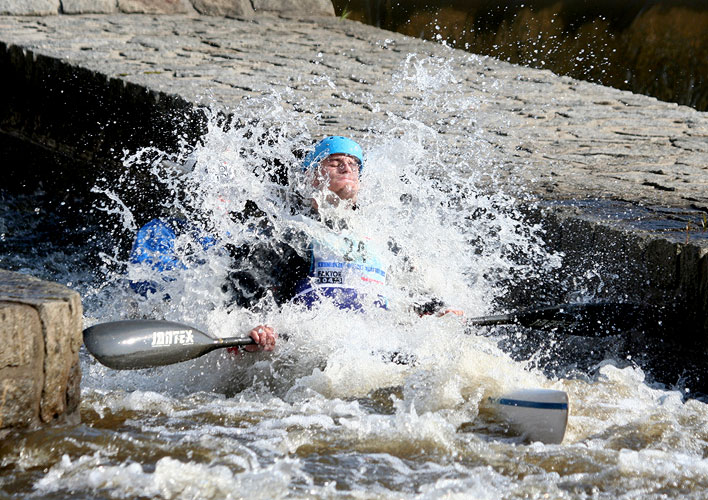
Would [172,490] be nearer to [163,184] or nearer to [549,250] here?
[549,250]

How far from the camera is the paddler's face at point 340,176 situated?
188 inches

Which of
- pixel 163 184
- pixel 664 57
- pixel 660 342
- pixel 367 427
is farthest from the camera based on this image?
pixel 664 57

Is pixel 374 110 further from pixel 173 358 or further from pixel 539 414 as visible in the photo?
pixel 539 414

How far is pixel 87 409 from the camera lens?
11.6ft

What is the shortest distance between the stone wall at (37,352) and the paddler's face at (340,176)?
6.10 feet

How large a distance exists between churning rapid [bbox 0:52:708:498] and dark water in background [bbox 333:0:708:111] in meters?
3.14

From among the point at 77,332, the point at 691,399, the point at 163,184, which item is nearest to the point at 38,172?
the point at 163,184

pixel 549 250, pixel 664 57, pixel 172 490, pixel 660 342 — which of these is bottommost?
pixel 172 490

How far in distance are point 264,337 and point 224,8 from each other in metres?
7.00

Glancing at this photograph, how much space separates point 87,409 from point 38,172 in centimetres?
486

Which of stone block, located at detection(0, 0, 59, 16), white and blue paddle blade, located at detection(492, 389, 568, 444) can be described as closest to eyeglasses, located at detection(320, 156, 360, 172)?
white and blue paddle blade, located at detection(492, 389, 568, 444)

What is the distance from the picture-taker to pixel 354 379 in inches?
158

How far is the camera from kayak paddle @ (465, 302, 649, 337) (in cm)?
422

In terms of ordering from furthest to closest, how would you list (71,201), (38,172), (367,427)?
(38,172) → (71,201) → (367,427)
